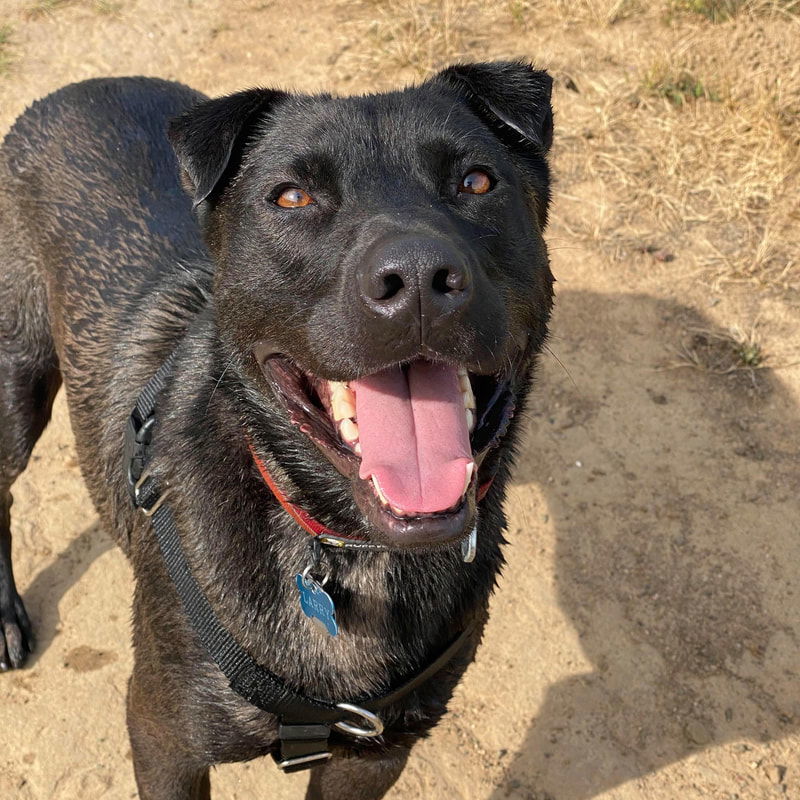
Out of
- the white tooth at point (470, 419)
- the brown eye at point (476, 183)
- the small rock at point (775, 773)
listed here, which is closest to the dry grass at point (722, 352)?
the small rock at point (775, 773)

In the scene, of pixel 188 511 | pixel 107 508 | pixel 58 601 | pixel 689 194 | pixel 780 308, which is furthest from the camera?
pixel 689 194

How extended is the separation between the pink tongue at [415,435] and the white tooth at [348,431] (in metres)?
0.03

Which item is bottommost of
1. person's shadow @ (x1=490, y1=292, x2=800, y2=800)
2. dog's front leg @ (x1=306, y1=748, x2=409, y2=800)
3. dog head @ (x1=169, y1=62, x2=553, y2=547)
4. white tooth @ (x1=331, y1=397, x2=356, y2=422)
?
person's shadow @ (x1=490, y1=292, x2=800, y2=800)

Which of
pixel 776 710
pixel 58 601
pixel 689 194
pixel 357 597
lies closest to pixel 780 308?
pixel 689 194

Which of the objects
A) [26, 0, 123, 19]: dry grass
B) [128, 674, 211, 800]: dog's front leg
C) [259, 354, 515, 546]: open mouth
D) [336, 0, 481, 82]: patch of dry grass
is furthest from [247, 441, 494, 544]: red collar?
[26, 0, 123, 19]: dry grass

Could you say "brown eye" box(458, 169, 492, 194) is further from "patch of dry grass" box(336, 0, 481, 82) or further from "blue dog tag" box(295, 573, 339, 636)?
"patch of dry grass" box(336, 0, 481, 82)

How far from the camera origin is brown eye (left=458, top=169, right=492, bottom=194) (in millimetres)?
2316

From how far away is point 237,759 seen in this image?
2.54 m

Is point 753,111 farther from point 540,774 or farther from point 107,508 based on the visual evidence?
point 107,508

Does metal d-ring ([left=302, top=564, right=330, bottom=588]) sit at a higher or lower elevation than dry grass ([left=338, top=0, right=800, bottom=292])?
higher

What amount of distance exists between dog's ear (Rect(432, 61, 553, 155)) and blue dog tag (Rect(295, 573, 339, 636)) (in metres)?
1.26

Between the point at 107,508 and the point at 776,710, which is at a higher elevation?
the point at 107,508

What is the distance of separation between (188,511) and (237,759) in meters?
0.68

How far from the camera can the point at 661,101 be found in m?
5.86
